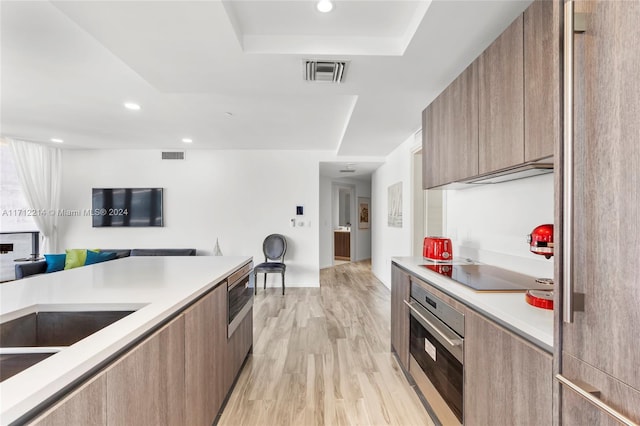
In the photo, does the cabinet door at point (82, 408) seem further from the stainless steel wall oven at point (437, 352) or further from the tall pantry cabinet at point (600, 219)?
the stainless steel wall oven at point (437, 352)

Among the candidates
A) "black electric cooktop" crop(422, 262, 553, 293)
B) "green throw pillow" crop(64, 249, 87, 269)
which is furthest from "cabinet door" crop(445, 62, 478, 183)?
"green throw pillow" crop(64, 249, 87, 269)

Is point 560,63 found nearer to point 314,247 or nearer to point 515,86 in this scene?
point 515,86

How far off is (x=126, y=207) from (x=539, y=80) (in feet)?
20.0

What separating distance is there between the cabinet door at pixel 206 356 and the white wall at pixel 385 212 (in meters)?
2.85

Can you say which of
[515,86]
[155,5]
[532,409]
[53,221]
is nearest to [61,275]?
[155,5]

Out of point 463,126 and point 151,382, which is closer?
point 151,382

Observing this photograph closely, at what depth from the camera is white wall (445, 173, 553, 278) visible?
66.1 inches

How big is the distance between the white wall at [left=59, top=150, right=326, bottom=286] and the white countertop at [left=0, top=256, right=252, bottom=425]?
3074 mm

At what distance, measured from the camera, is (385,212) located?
5355mm

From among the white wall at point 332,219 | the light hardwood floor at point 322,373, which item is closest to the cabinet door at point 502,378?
the light hardwood floor at point 322,373

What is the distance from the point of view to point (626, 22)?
0.65 metres

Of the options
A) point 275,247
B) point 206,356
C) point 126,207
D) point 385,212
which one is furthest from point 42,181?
point 385,212

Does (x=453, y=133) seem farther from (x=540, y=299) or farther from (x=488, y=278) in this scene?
(x=540, y=299)

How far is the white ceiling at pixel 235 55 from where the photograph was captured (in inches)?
60.5
